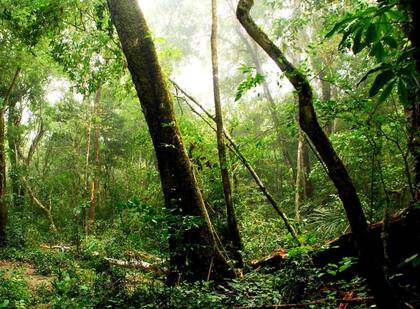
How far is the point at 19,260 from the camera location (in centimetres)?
1191

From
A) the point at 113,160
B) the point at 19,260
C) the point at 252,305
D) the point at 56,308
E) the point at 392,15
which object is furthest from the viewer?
the point at 113,160

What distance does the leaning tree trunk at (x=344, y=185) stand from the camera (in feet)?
7.43

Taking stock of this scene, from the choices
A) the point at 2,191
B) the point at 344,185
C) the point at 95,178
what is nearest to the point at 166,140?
the point at 344,185

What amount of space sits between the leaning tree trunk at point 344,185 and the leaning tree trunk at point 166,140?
2.57 meters

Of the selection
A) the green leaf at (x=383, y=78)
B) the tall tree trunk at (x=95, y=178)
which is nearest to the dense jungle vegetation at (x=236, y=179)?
the green leaf at (x=383, y=78)

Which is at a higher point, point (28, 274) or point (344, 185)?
point (344, 185)

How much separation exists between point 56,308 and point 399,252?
366cm

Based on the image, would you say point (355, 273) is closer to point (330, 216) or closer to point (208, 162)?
point (330, 216)

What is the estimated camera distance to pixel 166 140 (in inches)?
197

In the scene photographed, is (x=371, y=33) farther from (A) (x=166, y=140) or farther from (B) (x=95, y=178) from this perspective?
(B) (x=95, y=178)

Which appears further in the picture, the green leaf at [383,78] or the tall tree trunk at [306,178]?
the tall tree trunk at [306,178]

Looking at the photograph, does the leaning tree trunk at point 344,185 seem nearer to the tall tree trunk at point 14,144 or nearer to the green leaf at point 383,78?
the green leaf at point 383,78

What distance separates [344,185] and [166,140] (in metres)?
3.06

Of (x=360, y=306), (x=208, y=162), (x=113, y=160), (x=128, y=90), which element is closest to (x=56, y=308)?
(x=360, y=306)
